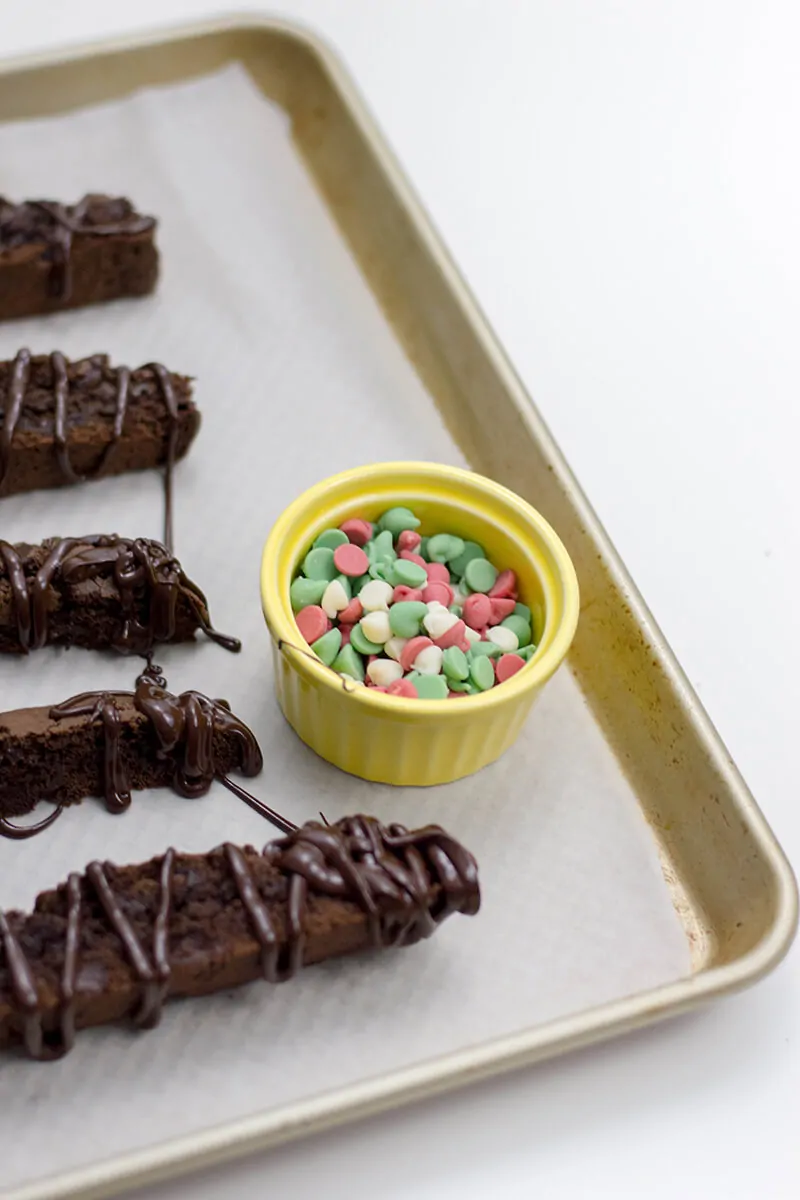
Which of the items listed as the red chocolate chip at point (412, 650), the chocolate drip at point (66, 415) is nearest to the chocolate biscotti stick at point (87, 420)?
the chocolate drip at point (66, 415)

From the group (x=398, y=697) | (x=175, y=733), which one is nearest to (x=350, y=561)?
(x=398, y=697)

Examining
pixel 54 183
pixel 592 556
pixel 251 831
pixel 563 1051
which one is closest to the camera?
pixel 563 1051

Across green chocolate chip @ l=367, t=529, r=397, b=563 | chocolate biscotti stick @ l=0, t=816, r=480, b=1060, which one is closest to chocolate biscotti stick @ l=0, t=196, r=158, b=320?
green chocolate chip @ l=367, t=529, r=397, b=563

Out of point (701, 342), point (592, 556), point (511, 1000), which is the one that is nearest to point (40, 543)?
point (592, 556)

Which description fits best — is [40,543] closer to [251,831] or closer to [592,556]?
[251,831]

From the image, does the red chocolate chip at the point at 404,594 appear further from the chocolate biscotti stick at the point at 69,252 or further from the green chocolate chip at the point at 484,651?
the chocolate biscotti stick at the point at 69,252
